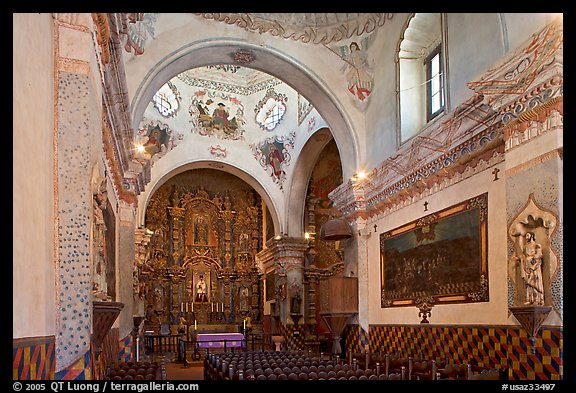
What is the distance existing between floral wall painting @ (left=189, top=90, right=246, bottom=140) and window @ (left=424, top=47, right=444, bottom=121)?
33.8 feet

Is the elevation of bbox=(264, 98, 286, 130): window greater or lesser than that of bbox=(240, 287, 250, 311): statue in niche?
greater

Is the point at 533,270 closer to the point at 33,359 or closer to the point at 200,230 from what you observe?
the point at 33,359

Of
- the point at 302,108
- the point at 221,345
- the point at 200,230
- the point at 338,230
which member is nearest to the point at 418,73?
the point at 338,230

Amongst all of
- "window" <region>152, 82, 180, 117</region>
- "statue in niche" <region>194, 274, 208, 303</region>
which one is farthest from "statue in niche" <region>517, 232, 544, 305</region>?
"statue in niche" <region>194, 274, 208, 303</region>

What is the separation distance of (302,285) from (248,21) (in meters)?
10.2

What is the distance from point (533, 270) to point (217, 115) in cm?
1571

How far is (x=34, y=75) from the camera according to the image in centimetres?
505

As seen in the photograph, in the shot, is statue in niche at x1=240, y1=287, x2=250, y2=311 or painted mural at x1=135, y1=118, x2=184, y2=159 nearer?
painted mural at x1=135, y1=118, x2=184, y2=159

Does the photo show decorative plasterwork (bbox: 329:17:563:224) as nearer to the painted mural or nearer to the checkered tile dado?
the checkered tile dado

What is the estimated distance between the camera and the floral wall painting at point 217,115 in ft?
69.1

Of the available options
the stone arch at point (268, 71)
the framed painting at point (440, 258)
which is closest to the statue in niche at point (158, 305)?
the stone arch at point (268, 71)

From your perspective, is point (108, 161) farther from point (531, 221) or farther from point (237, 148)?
point (237, 148)

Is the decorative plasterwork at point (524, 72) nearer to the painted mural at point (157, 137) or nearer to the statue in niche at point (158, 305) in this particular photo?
the painted mural at point (157, 137)

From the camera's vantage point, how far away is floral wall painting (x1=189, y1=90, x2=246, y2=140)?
2105 cm
